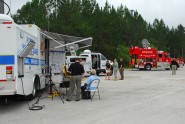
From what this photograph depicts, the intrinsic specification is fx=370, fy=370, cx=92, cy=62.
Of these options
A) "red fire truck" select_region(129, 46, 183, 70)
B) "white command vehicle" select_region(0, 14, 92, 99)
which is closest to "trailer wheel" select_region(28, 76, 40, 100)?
"white command vehicle" select_region(0, 14, 92, 99)

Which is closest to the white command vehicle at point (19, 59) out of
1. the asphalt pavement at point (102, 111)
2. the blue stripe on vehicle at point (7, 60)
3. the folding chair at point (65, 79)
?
the blue stripe on vehicle at point (7, 60)

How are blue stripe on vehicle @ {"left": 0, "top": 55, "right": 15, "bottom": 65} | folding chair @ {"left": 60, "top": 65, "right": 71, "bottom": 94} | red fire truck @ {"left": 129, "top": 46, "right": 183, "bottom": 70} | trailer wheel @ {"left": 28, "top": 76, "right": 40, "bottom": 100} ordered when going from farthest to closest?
red fire truck @ {"left": 129, "top": 46, "right": 183, "bottom": 70}
folding chair @ {"left": 60, "top": 65, "right": 71, "bottom": 94}
trailer wheel @ {"left": 28, "top": 76, "right": 40, "bottom": 100}
blue stripe on vehicle @ {"left": 0, "top": 55, "right": 15, "bottom": 65}

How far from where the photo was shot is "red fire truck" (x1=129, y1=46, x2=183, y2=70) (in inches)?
1810

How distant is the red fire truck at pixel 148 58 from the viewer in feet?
151

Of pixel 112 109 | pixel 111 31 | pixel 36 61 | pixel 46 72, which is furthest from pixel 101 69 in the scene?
pixel 111 31

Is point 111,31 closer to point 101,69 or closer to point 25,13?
point 25,13

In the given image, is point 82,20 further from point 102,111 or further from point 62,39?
point 102,111

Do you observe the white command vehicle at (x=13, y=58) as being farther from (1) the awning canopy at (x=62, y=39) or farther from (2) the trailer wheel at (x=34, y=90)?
(1) the awning canopy at (x=62, y=39)

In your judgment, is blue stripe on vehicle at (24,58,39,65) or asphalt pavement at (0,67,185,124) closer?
asphalt pavement at (0,67,185,124)

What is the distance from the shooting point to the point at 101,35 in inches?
2717

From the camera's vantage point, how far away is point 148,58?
4606 cm

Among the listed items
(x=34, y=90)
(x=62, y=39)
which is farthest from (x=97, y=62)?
(x=34, y=90)

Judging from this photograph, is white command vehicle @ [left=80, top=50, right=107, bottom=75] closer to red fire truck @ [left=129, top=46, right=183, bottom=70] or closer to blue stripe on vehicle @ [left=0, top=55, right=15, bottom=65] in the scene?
Result: red fire truck @ [left=129, top=46, right=183, bottom=70]

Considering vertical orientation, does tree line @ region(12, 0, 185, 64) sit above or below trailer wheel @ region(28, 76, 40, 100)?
above
